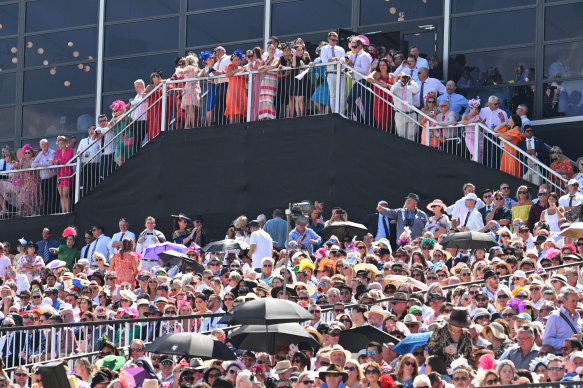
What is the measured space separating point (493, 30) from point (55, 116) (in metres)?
10.3

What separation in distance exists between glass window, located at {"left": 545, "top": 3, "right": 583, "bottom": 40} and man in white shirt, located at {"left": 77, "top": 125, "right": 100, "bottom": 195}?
29.5 feet

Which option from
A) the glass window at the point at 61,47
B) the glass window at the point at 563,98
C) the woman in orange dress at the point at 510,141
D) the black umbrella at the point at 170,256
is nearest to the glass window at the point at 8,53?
the glass window at the point at 61,47

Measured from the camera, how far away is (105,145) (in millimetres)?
29938

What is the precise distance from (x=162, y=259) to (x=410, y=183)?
5095 mm

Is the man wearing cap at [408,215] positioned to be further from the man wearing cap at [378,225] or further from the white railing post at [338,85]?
the white railing post at [338,85]

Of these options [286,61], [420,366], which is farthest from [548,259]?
[286,61]

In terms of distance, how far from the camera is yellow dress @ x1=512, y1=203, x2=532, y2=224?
23.9m

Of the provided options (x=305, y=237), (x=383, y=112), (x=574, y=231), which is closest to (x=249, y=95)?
(x=383, y=112)

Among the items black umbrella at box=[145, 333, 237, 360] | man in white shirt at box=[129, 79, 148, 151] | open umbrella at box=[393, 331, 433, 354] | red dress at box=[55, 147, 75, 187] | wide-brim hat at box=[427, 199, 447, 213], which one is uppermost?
man in white shirt at box=[129, 79, 148, 151]

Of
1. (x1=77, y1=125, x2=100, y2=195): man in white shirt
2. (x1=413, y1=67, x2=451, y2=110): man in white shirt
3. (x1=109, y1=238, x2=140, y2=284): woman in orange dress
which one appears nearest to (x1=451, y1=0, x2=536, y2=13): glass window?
(x1=413, y1=67, x2=451, y2=110): man in white shirt

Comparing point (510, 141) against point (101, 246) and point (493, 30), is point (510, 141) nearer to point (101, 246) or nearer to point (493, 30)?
point (493, 30)

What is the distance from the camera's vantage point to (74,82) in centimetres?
3425

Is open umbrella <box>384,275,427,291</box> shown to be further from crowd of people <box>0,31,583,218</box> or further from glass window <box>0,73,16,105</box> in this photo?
glass window <box>0,73,16,105</box>

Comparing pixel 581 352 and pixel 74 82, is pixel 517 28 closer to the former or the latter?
pixel 74 82
